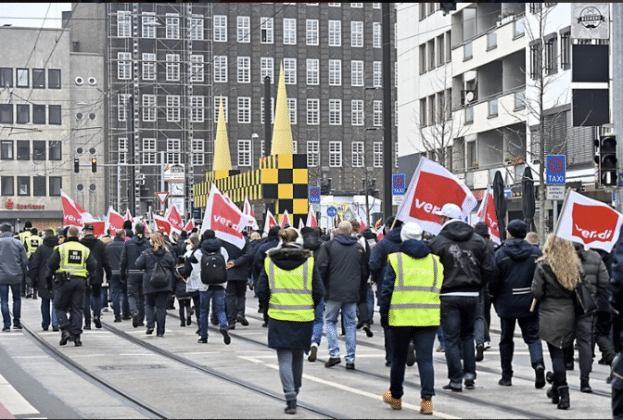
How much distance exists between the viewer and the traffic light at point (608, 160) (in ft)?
69.0

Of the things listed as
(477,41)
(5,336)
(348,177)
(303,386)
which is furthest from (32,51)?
(303,386)

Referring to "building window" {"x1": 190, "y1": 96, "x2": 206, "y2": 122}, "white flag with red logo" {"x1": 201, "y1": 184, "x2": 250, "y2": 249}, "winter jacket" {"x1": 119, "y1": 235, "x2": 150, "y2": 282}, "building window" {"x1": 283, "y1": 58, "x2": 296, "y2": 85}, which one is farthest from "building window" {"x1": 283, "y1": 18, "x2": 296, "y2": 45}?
"white flag with red logo" {"x1": 201, "y1": 184, "x2": 250, "y2": 249}

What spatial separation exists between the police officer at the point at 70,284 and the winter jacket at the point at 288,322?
7506 mm

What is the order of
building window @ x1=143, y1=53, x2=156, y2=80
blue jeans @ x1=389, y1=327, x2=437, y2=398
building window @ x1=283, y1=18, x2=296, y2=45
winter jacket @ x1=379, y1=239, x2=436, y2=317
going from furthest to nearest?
building window @ x1=283, y1=18, x2=296, y2=45 < building window @ x1=143, y1=53, x2=156, y2=80 < winter jacket @ x1=379, y1=239, x2=436, y2=317 < blue jeans @ x1=389, y1=327, x2=437, y2=398

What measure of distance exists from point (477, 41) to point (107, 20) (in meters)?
43.3

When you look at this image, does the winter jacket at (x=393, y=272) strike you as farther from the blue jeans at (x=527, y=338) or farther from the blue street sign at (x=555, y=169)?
the blue street sign at (x=555, y=169)

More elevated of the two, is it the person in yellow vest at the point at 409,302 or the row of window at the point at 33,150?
the row of window at the point at 33,150

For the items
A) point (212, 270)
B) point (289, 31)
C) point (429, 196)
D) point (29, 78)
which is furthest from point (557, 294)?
point (289, 31)

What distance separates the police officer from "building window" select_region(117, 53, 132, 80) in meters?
71.2

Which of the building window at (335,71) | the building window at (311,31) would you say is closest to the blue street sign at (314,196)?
the building window at (311,31)

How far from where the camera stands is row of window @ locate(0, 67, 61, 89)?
92.4 metres

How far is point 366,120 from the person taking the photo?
102812 mm

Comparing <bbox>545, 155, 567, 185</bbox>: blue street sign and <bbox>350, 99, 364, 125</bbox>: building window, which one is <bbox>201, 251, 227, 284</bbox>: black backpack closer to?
<bbox>545, 155, 567, 185</bbox>: blue street sign

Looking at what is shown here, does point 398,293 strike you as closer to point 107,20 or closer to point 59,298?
point 59,298
